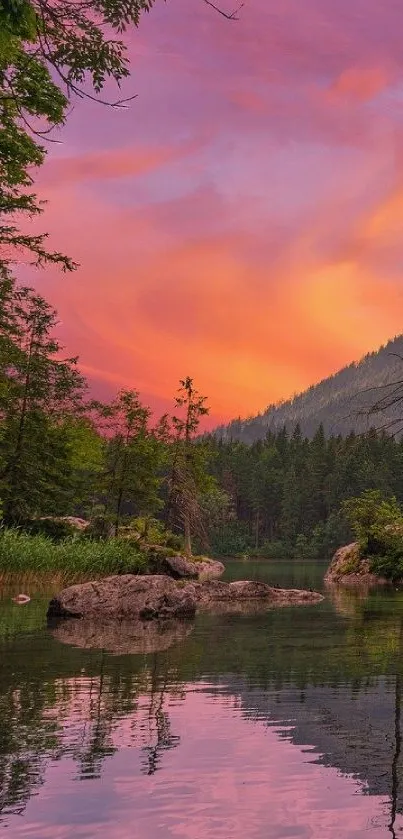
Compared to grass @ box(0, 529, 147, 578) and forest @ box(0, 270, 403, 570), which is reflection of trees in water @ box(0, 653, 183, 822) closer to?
forest @ box(0, 270, 403, 570)

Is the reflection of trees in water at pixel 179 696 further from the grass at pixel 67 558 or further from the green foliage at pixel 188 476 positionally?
the green foliage at pixel 188 476

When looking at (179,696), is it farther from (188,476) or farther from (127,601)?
(188,476)

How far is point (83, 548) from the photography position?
96.3ft

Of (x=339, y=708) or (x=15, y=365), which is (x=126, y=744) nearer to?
(x=339, y=708)

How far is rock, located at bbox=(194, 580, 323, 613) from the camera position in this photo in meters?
24.1

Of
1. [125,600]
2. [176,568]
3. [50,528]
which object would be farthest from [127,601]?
[50,528]

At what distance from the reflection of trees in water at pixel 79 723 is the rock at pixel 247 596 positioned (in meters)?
15.1

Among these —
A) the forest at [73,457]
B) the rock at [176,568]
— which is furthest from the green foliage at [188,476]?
the rock at [176,568]

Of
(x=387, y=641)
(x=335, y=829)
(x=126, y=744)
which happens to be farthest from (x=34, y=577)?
(x=335, y=829)

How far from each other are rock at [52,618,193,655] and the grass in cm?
946

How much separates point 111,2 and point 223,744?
10705 millimetres

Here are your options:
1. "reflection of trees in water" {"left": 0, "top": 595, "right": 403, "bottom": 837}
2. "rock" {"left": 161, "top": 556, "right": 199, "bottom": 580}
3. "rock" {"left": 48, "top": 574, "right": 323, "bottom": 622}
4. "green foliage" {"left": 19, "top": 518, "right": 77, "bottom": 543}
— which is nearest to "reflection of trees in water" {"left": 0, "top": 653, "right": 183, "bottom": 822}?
"reflection of trees in water" {"left": 0, "top": 595, "right": 403, "bottom": 837}

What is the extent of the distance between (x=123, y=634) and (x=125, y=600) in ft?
14.5

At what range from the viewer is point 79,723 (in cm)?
615
